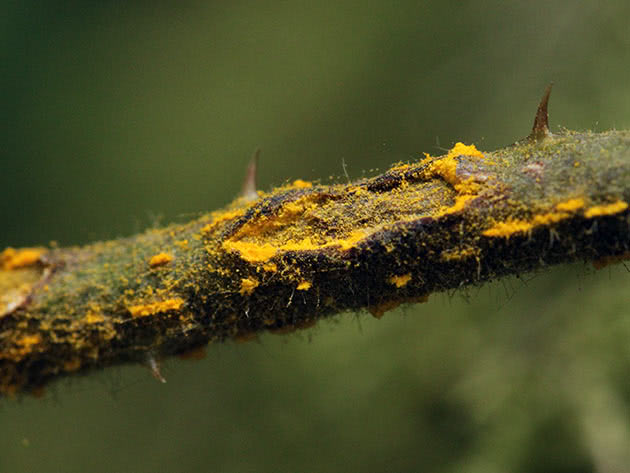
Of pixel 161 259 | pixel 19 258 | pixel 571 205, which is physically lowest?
pixel 571 205

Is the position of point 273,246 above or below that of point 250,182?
below

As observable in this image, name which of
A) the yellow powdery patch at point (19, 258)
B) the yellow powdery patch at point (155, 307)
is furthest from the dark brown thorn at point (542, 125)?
the yellow powdery patch at point (19, 258)

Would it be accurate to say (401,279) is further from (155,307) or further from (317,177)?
(317,177)

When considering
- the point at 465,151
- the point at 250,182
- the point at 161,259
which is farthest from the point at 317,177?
the point at 465,151

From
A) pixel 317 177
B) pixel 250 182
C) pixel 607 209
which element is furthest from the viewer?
pixel 317 177

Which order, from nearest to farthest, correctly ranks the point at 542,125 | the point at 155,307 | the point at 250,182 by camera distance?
the point at 542,125 < the point at 155,307 < the point at 250,182

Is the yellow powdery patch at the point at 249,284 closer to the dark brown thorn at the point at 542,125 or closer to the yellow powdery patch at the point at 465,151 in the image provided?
the yellow powdery patch at the point at 465,151

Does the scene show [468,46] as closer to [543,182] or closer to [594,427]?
[543,182]

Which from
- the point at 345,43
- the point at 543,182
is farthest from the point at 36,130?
the point at 543,182
